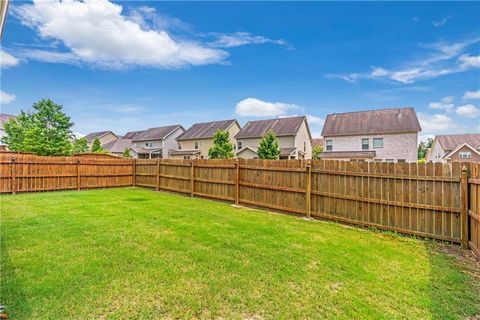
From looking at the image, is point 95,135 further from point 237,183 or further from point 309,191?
point 309,191

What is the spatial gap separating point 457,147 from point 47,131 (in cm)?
4997

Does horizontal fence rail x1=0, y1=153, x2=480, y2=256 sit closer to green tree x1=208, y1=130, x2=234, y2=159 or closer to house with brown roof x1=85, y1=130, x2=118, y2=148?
green tree x1=208, y1=130, x2=234, y2=159

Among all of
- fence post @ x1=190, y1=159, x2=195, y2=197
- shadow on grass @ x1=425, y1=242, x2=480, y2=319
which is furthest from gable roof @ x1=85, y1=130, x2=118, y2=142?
shadow on grass @ x1=425, y1=242, x2=480, y2=319

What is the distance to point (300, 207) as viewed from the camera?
313 inches

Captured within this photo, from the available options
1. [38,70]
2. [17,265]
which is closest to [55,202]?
[17,265]

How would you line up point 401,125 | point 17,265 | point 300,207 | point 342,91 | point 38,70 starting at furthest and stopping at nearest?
point 401,125
point 342,91
point 38,70
point 300,207
point 17,265

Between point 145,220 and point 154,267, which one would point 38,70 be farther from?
point 154,267

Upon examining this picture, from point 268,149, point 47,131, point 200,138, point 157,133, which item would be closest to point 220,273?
point 268,149

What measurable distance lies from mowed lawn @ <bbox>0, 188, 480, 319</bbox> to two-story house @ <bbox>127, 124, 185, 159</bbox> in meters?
33.1

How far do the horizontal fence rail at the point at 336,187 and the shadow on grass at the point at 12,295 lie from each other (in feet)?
21.6

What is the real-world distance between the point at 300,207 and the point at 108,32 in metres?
11.4

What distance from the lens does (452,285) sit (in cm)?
354

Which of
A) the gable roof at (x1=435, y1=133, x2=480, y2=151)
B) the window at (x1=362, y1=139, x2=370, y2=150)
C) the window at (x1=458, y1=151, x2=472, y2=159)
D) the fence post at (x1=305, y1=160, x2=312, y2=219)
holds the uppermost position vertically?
the gable roof at (x1=435, y1=133, x2=480, y2=151)

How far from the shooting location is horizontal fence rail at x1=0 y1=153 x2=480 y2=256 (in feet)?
17.6
